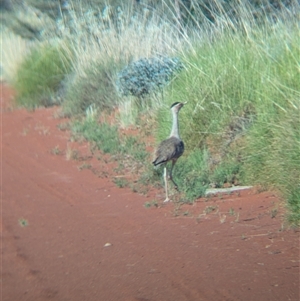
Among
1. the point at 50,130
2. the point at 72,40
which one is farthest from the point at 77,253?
the point at 72,40

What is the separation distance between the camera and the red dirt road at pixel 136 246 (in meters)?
5.84

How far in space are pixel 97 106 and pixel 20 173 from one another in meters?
4.49

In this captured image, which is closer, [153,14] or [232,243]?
[232,243]

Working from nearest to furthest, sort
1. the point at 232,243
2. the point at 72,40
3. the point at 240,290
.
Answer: the point at 240,290 → the point at 232,243 → the point at 72,40

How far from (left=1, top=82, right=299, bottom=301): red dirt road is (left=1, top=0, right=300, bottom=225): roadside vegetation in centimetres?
45

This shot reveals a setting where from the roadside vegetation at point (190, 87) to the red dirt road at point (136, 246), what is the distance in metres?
0.45

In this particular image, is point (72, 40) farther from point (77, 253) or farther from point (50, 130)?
point (77, 253)

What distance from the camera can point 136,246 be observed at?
7.06 m

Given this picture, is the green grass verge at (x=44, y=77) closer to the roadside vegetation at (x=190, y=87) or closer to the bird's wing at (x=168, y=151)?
the roadside vegetation at (x=190, y=87)

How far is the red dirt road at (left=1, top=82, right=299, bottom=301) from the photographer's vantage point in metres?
5.84

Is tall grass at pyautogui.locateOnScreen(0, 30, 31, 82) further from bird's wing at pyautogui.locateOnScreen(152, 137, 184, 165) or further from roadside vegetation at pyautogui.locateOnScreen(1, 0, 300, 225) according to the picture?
bird's wing at pyautogui.locateOnScreen(152, 137, 184, 165)

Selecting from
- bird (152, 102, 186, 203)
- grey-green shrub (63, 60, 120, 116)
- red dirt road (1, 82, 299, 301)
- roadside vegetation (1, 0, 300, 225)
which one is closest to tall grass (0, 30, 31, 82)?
roadside vegetation (1, 0, 300, 225)

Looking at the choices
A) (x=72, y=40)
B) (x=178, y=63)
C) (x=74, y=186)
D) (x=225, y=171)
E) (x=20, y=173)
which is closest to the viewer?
(x=225, y=171)

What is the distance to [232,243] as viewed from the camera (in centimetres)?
690
